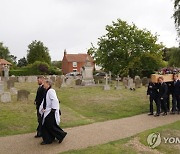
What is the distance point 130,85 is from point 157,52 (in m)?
10.1

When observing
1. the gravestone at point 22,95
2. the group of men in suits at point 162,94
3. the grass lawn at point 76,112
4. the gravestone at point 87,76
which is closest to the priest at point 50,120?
the grass lawn at point 76,112

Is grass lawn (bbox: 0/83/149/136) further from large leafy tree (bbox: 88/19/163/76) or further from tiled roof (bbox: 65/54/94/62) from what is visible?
tiled roof (bbox: 65/54/94/62)

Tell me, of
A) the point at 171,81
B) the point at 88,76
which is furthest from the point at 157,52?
the point at 171,81

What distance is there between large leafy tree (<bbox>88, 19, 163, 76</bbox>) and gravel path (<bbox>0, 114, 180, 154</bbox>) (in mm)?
21049

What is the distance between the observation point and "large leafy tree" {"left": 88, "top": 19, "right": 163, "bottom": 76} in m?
33.0

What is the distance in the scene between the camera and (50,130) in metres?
8.21

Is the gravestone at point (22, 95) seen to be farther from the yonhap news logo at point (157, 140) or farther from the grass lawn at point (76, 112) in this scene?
the yonhap news logo at point (157, 140)

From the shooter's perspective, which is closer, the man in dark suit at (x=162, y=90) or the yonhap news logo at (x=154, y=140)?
the yonhap news logo at (x=154, y=140)

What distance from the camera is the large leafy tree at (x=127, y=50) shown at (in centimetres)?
3303

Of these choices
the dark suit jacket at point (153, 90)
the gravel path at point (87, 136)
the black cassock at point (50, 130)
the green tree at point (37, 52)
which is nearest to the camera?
the gravel path at point (87, 136)

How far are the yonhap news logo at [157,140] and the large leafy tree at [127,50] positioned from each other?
2385 centimetres

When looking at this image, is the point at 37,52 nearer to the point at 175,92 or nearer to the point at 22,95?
the point at 22,95

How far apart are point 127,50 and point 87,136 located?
24.7 m

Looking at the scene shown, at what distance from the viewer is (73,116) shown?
12.4 m
